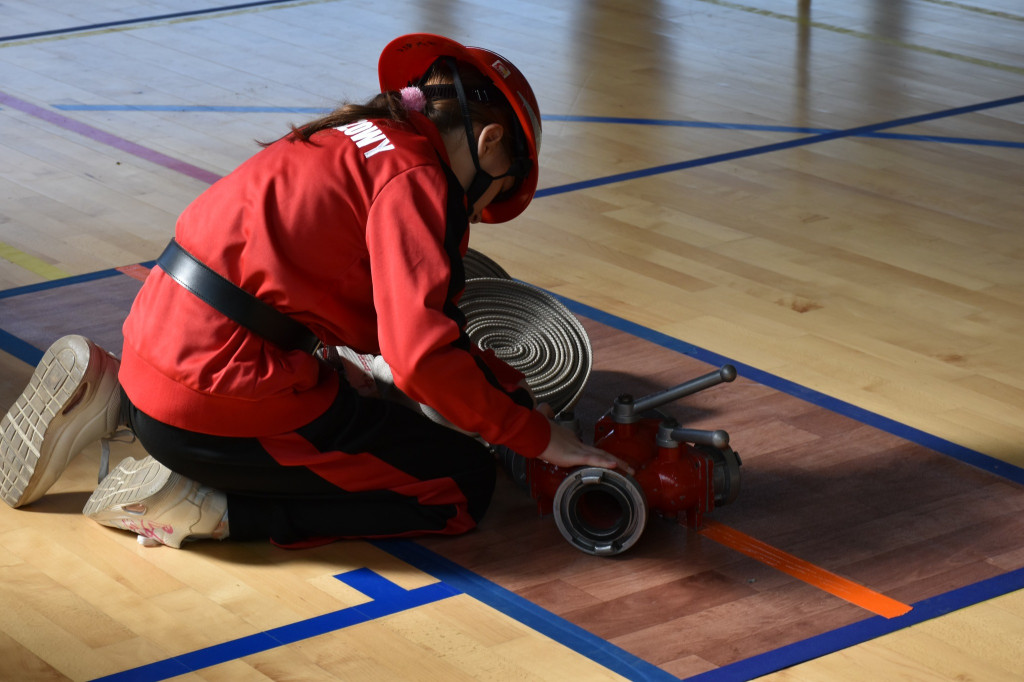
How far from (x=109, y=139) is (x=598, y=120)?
2.06 metres

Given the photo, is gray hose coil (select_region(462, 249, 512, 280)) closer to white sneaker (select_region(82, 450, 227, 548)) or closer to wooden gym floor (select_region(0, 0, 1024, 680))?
wooden gym floor (select_region(0, 0, 1024, 680))

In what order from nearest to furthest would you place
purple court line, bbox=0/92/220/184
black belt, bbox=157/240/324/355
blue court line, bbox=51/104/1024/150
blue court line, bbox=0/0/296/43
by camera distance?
black belt, bbox=157/240/324/355 < purple court line, bbox=0/92/220/184 < blue court line, bbox=51/104/1024/150 < blue court line, bbox=0/0/296/43

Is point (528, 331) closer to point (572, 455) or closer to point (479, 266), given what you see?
point (479, 266)

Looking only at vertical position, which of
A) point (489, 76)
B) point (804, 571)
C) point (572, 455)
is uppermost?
point (489, 76)

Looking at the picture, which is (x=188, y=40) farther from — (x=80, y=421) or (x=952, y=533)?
(x=952, y=533)

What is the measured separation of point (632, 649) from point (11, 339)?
82.6 inches

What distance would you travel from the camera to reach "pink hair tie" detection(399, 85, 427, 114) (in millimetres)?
2650

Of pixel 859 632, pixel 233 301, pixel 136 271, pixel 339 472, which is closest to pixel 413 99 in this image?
pixel 233 301

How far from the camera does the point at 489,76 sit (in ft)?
8.53

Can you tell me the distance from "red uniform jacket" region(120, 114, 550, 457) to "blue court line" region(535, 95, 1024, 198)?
2.63 metres

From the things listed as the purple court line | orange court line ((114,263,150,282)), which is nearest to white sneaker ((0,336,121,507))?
orange court line ((114,263,150,282))

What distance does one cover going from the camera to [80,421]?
2.88 meters

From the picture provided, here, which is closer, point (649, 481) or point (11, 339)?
point (649, 481)

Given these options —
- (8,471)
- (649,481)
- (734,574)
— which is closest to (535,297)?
(649,481)
